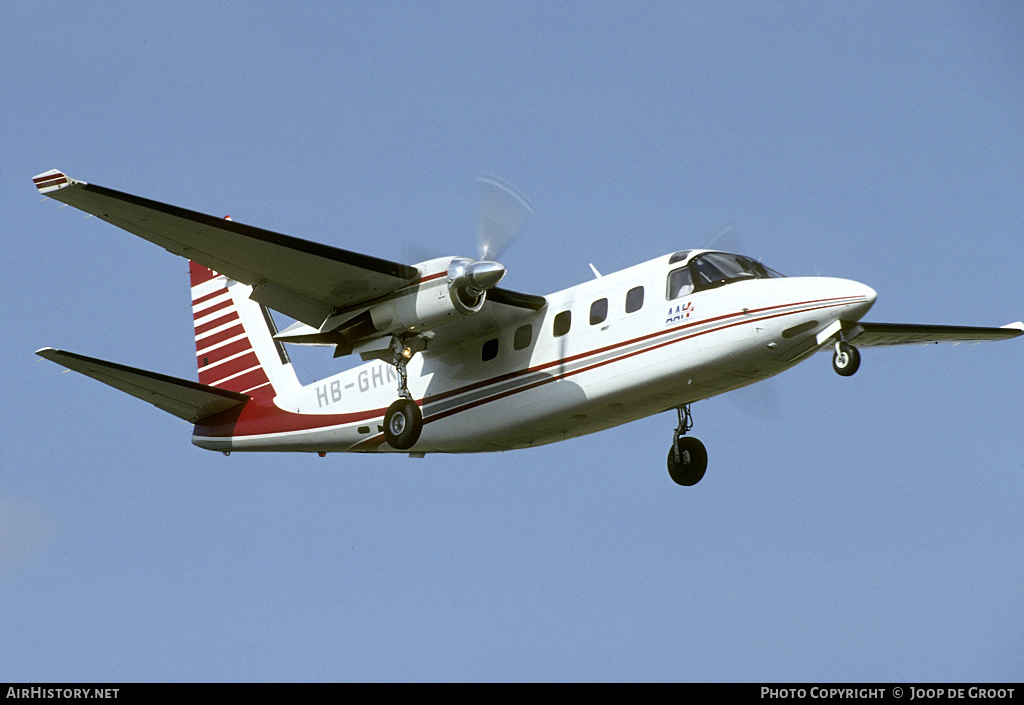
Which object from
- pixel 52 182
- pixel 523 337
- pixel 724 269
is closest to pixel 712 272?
pixel 724 269

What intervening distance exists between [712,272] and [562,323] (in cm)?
→ 261

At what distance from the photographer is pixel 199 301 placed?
81.0 feet

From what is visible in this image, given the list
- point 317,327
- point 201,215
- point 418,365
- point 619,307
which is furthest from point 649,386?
point 201,215

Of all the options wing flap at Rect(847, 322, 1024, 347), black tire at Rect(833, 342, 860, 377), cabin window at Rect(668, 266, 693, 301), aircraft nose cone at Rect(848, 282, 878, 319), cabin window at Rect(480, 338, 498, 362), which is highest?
wing flap at Rect(847, 322, 1024, 347)

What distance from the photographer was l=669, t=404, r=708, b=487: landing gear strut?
20328 millimetres

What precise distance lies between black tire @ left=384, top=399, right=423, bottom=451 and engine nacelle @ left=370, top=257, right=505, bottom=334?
1.21 m

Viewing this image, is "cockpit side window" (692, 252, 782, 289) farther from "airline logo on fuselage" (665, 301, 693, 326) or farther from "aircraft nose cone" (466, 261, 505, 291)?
"aircraft nose cone" (466, 261, 505, 291)

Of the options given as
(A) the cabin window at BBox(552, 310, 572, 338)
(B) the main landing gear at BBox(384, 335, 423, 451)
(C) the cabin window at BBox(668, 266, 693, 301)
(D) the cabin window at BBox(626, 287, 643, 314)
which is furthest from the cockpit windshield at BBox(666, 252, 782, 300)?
(B) the main landing gear at BBox(384, 335, 423, 451)

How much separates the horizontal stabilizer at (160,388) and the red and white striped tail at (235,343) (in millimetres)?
671

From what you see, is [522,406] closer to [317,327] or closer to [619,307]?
[619,307]

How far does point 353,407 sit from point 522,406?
3.58 meters

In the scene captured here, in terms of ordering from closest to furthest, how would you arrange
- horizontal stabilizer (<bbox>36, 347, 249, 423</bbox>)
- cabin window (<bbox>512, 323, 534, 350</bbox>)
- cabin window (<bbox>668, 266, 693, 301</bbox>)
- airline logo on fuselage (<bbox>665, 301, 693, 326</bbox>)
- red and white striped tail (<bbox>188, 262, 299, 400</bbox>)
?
airline logo on fuselage (<bbox>665, 301, 693, 326</bbox>)
cabin window (<bbox>668, 266, 693, 301</bbox>)
horizontal stabilizer (<bbox>36, 347, 249, 423</bbox>)
cabin window (<bbox>512, 323, 534, 350</bbox>)
red and white striped tail (<bbox>188, 262, 299, 400</bbox>)

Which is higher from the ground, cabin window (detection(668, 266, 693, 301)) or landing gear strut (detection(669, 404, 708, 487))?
cabin window (detection(668, 266, 693, 301))

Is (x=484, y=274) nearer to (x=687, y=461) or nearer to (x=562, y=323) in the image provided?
(x=562, y=323)
